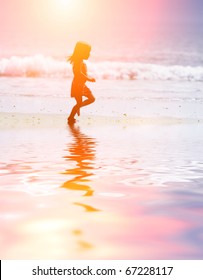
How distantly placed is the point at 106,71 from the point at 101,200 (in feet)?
116

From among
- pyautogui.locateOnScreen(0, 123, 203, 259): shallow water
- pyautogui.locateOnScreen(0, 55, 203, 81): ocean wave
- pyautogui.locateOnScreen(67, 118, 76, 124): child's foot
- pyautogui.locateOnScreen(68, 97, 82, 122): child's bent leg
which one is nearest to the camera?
pyautogui.locateOnScreen(0, 123, 203, 259): shallow water

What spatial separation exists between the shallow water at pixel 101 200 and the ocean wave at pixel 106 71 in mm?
27445

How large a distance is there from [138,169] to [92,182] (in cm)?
123

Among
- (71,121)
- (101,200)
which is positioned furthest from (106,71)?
(101,200)

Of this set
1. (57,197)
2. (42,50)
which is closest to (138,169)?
(57,197)

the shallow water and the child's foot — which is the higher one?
the shallow water

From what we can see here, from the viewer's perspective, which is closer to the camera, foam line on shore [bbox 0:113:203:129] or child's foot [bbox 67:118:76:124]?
foam line on shore [bbox 0:113:203:129]

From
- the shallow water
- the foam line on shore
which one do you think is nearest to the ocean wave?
the foam line on shore

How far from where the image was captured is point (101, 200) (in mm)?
6441

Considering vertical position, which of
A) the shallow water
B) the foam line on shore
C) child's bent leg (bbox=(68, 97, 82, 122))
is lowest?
the foam line on shore

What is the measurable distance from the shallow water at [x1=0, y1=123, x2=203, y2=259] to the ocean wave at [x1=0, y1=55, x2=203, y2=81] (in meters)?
27.4

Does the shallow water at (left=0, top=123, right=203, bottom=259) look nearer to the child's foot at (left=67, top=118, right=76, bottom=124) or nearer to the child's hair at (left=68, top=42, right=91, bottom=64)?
the child's foot at (left=67, top=118, right=76, bottom=124)

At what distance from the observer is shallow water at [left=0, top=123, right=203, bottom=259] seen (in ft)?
15.9

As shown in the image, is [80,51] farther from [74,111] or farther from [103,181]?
[103,181]
